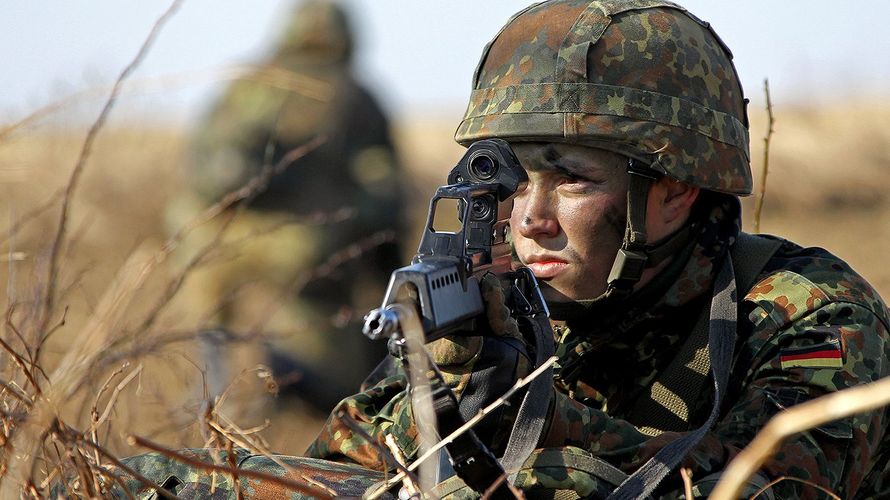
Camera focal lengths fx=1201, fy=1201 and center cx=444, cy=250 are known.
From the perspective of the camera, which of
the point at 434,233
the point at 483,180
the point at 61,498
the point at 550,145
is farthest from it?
the point at 550,145

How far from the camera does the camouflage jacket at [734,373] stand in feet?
9.22

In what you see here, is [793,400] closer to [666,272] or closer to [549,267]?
[666,272]

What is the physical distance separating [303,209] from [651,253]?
6.64 meters

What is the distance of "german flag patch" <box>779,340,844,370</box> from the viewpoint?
2.97 m

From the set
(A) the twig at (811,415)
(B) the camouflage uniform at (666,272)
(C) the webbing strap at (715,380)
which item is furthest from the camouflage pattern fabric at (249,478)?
(A) the twig at (811,415)

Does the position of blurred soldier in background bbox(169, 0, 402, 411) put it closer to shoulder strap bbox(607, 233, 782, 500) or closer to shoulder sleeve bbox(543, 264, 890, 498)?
shoulder strap bbox(607, 233, 782, 500)

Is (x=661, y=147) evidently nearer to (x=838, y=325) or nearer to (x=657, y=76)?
(x=657, y=76)

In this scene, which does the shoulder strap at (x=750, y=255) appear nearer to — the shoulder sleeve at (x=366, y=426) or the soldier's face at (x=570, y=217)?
the soldier's face at (x=570, y=217)

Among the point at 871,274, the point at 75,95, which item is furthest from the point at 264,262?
the point at 75,95

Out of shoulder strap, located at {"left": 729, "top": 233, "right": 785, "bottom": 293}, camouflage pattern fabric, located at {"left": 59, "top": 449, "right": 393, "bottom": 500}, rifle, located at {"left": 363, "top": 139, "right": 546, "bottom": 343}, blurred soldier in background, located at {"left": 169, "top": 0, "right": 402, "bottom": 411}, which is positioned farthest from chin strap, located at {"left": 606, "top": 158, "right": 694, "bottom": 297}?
blurred soldier in background, located at {"left": 169, "top": 0, "right": 402, "bottom": 411}

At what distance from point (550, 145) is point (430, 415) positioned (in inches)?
46.1

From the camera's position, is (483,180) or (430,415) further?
(483,180)

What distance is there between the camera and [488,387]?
2605mm

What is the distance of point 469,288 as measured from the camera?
8.44 ft
